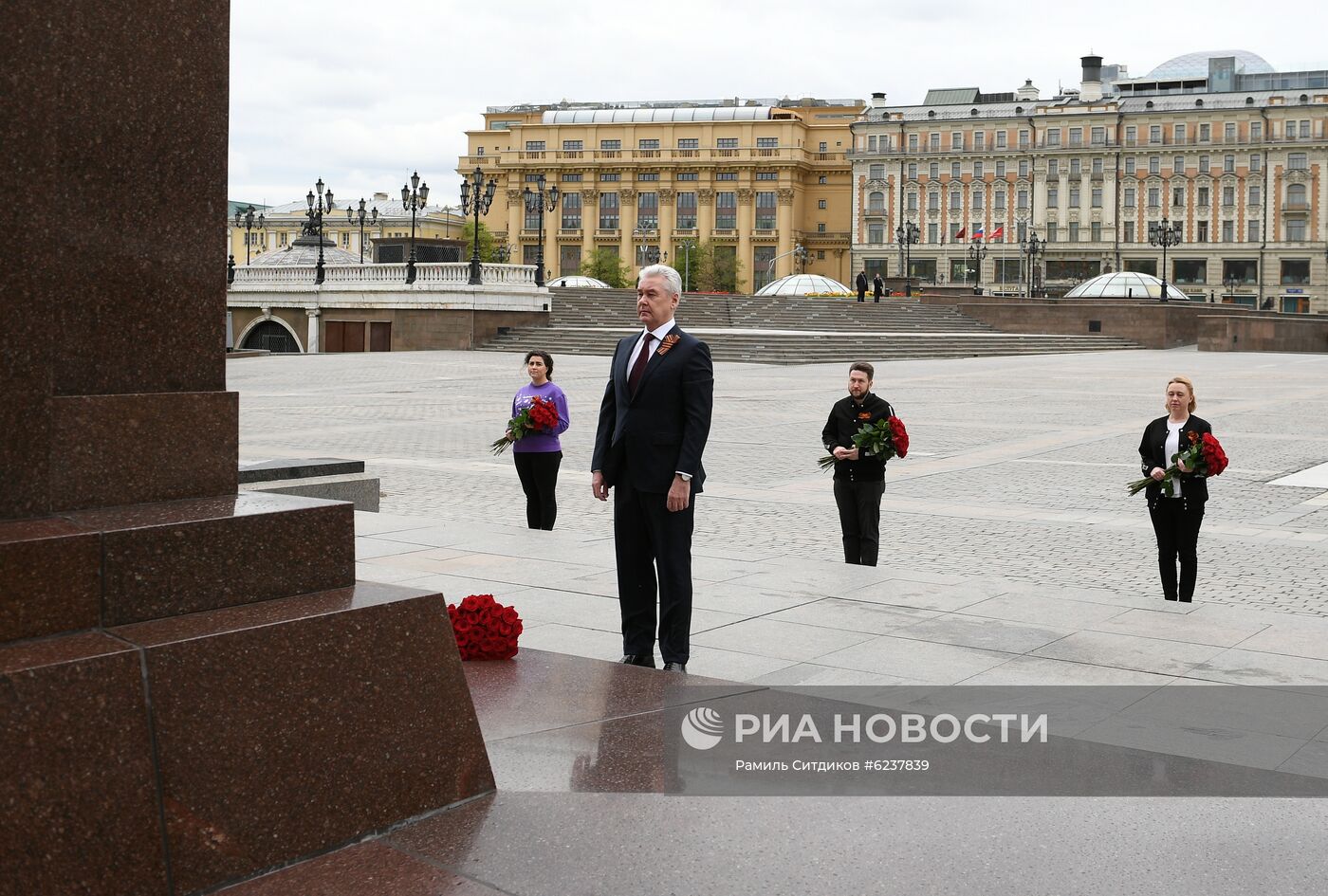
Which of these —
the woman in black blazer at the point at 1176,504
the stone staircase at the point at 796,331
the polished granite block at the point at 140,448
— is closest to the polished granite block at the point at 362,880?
the polished granite block at the point at 140,448

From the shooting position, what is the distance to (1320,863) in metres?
3.83

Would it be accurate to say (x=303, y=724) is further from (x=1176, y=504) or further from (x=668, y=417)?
(x=1176, y=504)

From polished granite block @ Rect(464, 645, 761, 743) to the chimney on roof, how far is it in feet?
381

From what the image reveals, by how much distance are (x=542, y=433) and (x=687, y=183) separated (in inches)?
4786

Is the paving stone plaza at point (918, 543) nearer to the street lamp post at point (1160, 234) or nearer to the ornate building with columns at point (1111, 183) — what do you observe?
the street lamp post at point (1160, 234)

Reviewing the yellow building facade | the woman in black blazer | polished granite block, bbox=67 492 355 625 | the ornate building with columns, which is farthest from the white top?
the yellow building facade

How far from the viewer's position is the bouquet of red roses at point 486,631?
590 centimetres

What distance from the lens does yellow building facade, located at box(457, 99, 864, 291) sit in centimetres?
12744

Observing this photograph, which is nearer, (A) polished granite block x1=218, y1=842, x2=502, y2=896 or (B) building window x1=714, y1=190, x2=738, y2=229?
(A) polished granite block x1=218, y1=842, x2=502, y2=896

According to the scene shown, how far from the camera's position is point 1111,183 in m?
108

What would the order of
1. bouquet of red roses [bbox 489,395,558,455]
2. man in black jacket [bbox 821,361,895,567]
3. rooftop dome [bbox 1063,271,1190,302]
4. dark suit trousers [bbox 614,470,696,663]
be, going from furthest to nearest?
rooftop dome [bbox 1063,271,1190,302] < bouquet of red roses [bbox 489,395,558,455] < man in black jacket [bbox 821,361,895,567] < dark suit trousers [bbox 614,470,696,663]

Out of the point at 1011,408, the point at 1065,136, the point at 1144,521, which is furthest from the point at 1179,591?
the point at 1065,136

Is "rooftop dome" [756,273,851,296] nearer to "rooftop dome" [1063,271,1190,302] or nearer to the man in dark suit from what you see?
"rooftop dome" [1063,271,1190,302]

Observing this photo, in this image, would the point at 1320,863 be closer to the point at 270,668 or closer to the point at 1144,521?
the point at 270,668
